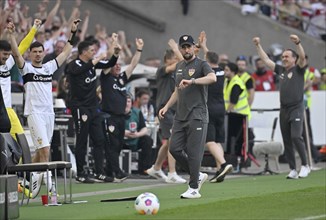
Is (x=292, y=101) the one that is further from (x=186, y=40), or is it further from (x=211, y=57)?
(x=186, y=40)

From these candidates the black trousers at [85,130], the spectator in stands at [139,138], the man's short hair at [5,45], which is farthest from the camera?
the spectator in stands at [139,138]

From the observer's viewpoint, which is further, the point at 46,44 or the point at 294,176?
the point at 46,44

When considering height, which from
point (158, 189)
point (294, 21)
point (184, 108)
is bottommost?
point (158, 189)

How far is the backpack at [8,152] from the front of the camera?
15156 millimetres

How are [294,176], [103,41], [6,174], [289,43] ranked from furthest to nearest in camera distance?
1. [289,43]
2. [103,41]
3. [294,176]
4. [6,174]

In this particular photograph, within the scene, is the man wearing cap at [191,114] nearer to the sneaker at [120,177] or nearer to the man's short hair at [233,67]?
the sneaker at [120,177]

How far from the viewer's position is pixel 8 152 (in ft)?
50.8

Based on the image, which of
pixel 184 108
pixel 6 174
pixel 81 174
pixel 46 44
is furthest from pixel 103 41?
pixel 6 174

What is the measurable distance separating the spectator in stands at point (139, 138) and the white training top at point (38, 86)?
4.58 m

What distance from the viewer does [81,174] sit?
825 inches

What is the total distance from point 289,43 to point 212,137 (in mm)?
11466

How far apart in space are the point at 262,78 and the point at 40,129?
1189 cm

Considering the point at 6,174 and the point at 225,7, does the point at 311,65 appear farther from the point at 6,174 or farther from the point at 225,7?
the point at 6,174

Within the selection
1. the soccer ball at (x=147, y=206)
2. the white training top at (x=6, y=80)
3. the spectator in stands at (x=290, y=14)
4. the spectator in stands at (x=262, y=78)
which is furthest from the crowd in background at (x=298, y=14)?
the soccer ball at (x=147, y=206)
